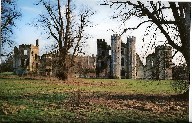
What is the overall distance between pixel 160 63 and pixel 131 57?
0.83 m

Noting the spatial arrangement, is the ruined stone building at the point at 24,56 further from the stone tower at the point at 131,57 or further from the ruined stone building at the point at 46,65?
the stone tower at the point at 131,57

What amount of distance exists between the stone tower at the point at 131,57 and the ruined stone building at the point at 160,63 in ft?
1.39

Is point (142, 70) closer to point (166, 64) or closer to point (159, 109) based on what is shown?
point (166, 64)

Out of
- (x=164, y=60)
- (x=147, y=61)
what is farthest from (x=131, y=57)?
(x=164, y=60)

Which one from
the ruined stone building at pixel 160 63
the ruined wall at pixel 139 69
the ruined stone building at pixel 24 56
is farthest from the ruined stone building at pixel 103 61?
the ruined stone building at pixel 24 56

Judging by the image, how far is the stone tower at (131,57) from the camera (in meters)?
7.40

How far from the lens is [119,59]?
9164 mm

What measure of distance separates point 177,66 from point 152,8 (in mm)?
1350

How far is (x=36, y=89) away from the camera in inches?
338

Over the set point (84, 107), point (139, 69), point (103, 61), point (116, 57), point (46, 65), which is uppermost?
point (116, 57)

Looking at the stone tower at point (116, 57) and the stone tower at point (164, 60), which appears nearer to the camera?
the stone tower at point (164, 60)

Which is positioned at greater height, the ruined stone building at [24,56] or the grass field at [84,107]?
the ruined stone building at [24,56]

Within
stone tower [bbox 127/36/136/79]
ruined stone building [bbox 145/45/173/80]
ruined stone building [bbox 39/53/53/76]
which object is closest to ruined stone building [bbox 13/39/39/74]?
ruined stone building [bbox 39/53/53/76]

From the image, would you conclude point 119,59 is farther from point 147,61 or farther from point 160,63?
point 160,63
